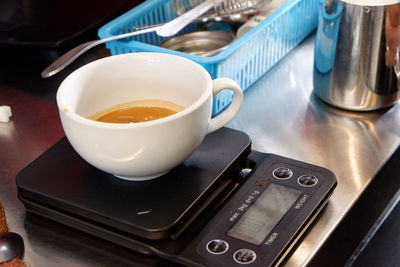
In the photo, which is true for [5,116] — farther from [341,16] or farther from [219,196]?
[341,16]

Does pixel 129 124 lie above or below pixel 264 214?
above

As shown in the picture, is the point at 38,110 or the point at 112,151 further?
the point at 38,110

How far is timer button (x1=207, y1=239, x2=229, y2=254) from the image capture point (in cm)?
60

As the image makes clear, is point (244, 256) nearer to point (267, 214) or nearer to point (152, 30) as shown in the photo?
point (267, 214)

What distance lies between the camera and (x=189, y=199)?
636 millimetres

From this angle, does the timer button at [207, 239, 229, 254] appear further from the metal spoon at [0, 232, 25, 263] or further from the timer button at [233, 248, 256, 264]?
the metal spoon at [0, 232, 25, 263]

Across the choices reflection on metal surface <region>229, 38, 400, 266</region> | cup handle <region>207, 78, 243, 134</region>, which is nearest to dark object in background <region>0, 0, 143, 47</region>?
reflection on metal surface <region>229, 38, 400, 266</region>

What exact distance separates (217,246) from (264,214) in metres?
0.06

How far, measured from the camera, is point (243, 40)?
81 cm

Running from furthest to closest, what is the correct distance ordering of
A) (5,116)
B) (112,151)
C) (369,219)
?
(5,116)
(369,219)
(112,151)

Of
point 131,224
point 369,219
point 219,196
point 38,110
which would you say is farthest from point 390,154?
point 38,110

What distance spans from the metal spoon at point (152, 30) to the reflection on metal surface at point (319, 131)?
4.9 inches

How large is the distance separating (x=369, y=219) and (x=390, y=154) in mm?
79

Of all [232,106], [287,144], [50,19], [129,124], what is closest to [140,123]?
[129,124]
